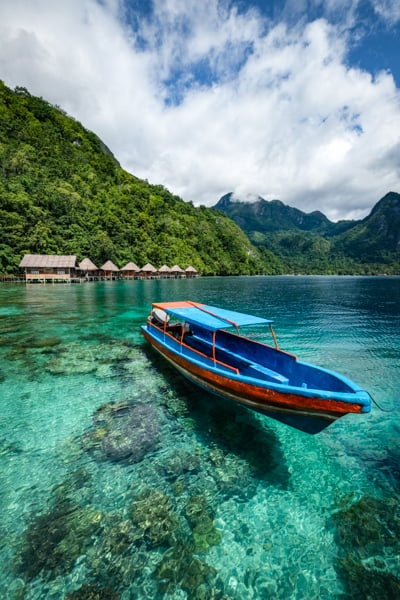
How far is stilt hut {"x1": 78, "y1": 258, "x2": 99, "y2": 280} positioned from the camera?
71994 mm

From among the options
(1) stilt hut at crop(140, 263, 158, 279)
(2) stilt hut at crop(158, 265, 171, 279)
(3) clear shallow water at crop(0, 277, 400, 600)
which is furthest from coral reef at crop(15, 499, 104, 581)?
(2) stilt hut at crop(158, 265, 171, 279)

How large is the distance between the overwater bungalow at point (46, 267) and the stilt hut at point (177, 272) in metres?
41.3

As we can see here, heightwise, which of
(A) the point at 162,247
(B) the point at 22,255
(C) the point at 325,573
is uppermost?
(A) the point at 162,247

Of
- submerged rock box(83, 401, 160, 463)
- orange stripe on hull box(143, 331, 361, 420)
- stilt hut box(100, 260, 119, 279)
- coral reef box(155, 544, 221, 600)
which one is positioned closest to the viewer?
coral reef box(155, 544, 221, 600)

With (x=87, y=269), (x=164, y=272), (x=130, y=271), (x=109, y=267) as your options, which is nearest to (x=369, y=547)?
(x=87, y=269)

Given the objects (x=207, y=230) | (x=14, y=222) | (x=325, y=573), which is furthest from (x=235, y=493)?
(x=207, y=230)

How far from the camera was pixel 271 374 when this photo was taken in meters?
8.02

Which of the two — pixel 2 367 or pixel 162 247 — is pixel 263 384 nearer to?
pixel 2 367

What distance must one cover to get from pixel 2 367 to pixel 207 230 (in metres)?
152

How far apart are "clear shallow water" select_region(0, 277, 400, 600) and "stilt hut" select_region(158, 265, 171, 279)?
88.6 meters

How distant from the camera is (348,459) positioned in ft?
20.2

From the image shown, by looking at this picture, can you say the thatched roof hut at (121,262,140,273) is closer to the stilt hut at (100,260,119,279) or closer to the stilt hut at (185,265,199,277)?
the stilt hut at (100,260,119,279)

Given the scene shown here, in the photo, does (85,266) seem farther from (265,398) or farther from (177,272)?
(265,398)

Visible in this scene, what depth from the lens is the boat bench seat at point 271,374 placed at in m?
7.50
